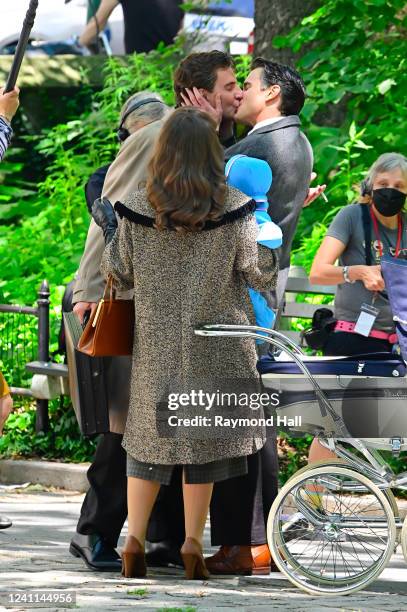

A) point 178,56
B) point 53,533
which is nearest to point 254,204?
point 53,533

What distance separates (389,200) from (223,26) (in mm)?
8114

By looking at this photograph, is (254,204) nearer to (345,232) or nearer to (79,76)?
(345,232)

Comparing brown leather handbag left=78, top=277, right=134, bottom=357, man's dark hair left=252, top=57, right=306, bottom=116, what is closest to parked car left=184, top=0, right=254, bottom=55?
man's dark hair left=252, top=57, right=306, bottom=116

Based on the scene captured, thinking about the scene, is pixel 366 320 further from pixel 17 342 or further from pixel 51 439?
pixel 17 342

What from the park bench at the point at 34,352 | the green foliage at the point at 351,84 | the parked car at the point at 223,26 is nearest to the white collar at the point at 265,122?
the park bench at the point at 34,352

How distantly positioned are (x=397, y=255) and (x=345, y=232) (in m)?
0.26

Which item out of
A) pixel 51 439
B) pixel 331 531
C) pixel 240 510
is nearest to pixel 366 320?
pixel 240 510

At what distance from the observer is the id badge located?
6363 millimetres

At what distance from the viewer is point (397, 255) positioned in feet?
21.1

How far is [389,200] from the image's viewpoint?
6344 mm

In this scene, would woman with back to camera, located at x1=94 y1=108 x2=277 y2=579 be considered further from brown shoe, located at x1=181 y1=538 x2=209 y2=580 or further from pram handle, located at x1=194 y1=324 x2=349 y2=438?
pram handle, located at x1=194 y1=324 x2=349 y2=438

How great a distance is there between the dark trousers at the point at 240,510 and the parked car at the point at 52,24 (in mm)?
9693

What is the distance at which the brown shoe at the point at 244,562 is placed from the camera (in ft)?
18.5

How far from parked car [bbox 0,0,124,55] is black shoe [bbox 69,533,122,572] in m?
9.60
